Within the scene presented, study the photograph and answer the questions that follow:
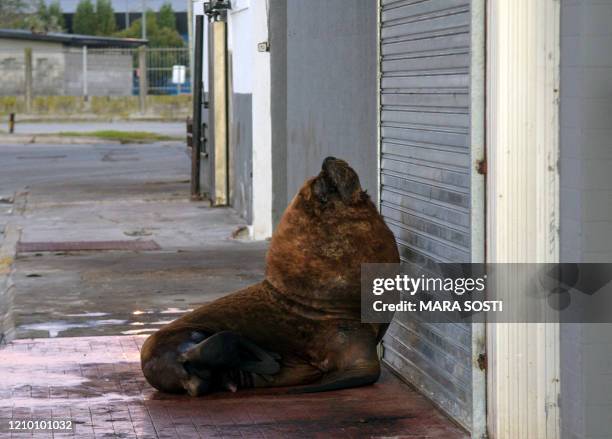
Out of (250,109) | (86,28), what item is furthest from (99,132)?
(86,28)

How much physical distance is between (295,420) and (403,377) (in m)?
1.06

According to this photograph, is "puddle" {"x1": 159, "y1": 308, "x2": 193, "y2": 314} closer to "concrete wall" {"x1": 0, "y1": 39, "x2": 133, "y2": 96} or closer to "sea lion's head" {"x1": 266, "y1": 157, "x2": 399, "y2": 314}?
"sea lion's head" {"x1": 266, "y1": 157, "x2": 399, "y2": 314}

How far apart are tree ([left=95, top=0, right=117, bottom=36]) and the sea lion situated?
62.5m

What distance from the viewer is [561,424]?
550 cm

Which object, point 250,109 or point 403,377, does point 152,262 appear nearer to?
point 250,109

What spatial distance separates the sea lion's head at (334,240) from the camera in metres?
6.68

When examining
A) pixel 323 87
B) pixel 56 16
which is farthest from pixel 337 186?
pixel 56 16

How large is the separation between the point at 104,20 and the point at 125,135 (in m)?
32.8

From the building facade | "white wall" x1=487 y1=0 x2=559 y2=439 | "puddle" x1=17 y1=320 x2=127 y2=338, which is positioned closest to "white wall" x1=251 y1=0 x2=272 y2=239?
"puddle" x1=17 y1=320 x2=127 y2=338

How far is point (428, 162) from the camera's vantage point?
258 inches

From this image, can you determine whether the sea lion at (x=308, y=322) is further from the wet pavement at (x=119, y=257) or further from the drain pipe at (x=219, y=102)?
the drain pipe at (x=219, y=102)

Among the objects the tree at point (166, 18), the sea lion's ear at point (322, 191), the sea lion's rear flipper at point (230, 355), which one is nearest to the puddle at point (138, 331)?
the sea lion's rear flipper at point (230, 355)

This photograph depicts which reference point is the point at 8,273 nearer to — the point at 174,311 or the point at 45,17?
the point at 174,311

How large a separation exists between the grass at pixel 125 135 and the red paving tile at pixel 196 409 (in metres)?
27.6
